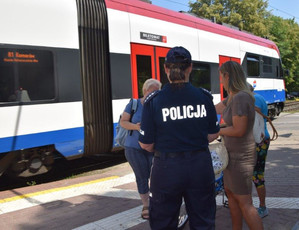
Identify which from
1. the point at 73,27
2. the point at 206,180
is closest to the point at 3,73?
the point at 73,27

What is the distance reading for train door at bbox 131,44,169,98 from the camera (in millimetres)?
6773

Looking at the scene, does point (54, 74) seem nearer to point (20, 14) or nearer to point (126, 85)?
point (20, 14)

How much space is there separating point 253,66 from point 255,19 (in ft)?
84.3

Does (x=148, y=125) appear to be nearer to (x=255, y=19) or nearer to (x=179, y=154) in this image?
(x=179, y=154)

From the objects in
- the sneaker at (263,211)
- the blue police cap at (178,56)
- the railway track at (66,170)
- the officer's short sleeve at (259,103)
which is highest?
the blue police cap at (178,56)

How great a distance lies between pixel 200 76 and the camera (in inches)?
348

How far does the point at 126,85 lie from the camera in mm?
6535

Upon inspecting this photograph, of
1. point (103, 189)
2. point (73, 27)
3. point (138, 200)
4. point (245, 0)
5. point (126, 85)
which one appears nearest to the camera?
point (138, 200)

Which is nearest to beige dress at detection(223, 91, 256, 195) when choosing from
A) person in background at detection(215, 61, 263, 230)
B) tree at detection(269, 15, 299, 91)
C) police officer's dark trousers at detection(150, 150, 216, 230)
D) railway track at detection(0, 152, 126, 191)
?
person in background at detection(215, 61, 263, 230)

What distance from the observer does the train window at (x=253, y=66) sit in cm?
1168

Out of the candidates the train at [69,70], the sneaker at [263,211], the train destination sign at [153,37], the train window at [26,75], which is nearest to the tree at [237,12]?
the train destination sign at [153,37]

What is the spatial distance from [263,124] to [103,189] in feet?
9.44

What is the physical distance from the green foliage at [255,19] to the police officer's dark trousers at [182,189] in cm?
3419

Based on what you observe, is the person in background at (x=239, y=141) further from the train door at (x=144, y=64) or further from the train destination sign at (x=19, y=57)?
the train door at (x=144, y=64)
